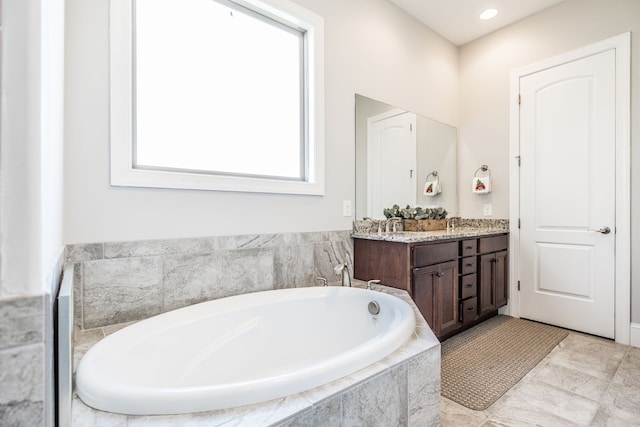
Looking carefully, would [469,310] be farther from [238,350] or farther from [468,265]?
[238,350]

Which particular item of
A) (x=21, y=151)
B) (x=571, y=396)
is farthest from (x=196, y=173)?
(x=571, y=396)

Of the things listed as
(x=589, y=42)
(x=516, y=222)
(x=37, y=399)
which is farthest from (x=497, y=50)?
(x=37, y=399)

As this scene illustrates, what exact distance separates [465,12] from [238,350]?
11.1 feet

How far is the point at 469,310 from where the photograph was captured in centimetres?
251

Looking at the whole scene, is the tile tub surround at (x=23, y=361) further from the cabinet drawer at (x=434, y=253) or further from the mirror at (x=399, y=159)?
the mirror at (x=399, y=159)

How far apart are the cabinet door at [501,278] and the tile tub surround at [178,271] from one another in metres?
1.81

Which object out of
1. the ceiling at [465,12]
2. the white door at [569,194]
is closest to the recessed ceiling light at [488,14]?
the ceiling at [465,12]

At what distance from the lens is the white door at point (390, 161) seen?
254 centimetres

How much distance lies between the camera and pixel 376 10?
8.39 ft

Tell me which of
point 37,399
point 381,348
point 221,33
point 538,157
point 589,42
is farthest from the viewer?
point 538,157

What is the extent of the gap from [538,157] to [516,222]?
64 centimetres

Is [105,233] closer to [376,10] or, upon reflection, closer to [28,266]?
[28,266]

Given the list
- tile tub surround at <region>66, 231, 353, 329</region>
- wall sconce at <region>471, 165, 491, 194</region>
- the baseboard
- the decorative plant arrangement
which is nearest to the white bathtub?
tile tub surround at <region>66, 231, 353, 329</region>

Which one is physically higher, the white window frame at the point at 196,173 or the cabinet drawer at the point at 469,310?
the white window frame at the point at 196,173
